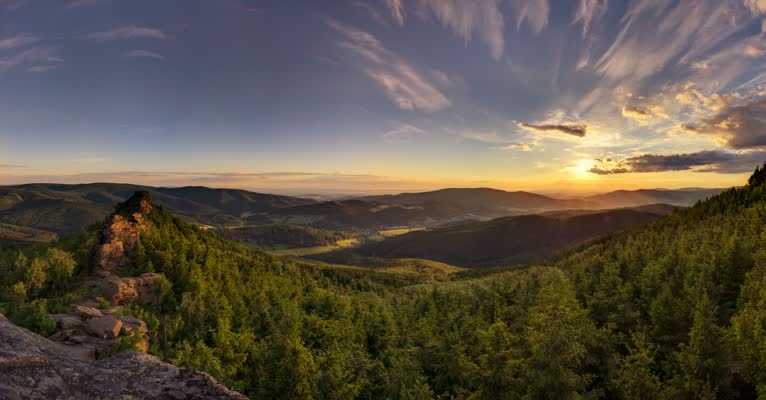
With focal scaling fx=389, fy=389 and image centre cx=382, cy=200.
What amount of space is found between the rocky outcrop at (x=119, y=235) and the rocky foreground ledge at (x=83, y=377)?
89.3 metres

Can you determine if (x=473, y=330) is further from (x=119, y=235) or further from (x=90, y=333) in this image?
(x=119, y=235)

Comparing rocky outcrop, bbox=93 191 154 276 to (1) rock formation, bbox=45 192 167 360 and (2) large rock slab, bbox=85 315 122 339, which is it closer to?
(1) rock formation, bbox=45 192 167 360

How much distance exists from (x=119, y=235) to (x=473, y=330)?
4066 inches

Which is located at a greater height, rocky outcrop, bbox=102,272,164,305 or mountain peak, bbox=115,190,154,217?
mountain peak, bbox=115,190,154,217

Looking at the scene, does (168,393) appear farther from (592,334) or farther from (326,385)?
(592,334)

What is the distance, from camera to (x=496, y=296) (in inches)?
4459

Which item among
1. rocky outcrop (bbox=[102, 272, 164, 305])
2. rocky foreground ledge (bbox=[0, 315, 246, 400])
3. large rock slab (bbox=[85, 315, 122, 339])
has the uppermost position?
rocky foreground ledge (bbox=[0, 315, 246, 400])

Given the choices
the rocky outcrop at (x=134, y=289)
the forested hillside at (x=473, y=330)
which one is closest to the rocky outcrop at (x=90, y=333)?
the forested hillside at (x=473, y=330)

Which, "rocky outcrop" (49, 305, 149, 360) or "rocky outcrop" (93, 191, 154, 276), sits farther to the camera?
"rocky outcrop" (93, 191, 154, 276)

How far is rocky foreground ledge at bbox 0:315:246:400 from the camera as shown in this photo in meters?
21.4

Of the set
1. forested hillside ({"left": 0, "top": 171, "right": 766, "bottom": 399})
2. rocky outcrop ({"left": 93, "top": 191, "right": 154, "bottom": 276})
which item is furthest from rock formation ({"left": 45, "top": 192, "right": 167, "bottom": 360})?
forested hillside ({"left": 0, "top": 171, "right": 766, "bottom": 399})

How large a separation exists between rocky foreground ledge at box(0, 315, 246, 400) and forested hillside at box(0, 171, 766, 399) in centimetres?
2982

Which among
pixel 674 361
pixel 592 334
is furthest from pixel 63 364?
pixel 674 361

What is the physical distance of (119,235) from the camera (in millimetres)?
114438
